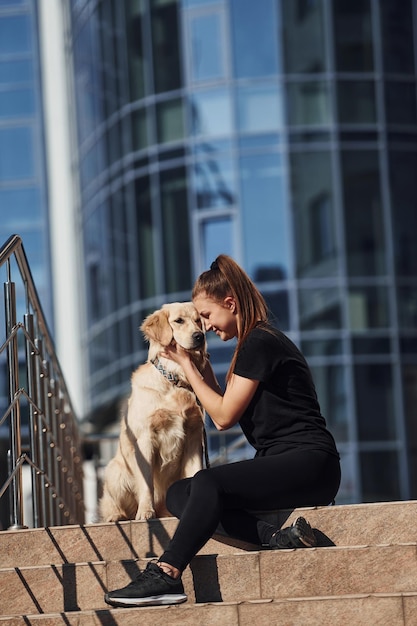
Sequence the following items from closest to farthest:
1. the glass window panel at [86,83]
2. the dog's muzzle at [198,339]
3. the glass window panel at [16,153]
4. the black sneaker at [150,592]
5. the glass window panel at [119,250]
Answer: the black sneaker at [150,592] < the dog's muzzle at [198,339] < the glass window panel at [119,250] < the glass window panel at [86,83] < the glass window panel at [16,153]

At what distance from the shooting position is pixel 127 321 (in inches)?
765

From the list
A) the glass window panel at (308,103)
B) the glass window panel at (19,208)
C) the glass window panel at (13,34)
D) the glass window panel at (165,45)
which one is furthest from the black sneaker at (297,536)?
the glass window panel at (13,34)

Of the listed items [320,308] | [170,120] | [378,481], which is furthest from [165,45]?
[378,481]

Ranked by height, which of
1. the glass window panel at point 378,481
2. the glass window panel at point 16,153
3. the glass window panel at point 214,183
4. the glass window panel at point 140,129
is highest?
the glass window panel at point 16,153

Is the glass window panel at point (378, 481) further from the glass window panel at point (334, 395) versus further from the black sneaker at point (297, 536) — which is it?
the black sneaker at point (297, 536)

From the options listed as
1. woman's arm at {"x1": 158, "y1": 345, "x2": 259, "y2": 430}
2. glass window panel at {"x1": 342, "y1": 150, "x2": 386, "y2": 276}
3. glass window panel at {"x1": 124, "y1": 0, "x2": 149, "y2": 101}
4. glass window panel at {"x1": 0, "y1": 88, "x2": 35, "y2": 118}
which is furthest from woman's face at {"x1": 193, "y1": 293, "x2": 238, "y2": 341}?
glass window panel at {"x1": 0, "y1": 88, "x2": 35, "y2": 118}

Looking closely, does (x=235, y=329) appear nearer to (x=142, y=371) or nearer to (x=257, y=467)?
(x=257, y=467)

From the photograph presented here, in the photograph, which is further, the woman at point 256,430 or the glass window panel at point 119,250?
the glass window panel at point 119,250

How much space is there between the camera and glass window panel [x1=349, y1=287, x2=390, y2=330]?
17906 millimetres

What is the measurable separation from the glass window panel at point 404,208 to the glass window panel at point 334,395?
170 cm

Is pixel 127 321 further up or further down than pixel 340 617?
further up

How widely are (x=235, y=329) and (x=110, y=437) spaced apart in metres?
7.15

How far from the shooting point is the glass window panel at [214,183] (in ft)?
60.7

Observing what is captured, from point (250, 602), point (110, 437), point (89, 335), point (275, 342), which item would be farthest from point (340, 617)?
point (89, 335)
